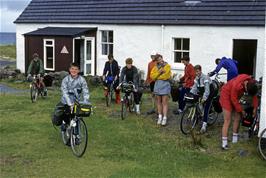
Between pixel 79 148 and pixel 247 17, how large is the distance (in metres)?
12.3

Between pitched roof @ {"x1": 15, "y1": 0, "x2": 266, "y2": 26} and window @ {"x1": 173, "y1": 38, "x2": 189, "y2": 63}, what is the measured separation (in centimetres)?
91

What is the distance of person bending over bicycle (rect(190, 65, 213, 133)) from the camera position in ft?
35.7

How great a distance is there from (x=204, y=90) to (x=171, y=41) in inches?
412

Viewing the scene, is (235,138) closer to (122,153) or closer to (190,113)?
(190,113)

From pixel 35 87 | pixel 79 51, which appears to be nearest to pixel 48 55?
pixel 79 51

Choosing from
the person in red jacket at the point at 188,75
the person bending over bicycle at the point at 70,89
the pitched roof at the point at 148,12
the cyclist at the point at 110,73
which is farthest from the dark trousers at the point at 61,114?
the pitched roof at the point at 148,12

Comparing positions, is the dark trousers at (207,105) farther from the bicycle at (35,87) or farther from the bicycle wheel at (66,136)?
the bicycle at (35,87)

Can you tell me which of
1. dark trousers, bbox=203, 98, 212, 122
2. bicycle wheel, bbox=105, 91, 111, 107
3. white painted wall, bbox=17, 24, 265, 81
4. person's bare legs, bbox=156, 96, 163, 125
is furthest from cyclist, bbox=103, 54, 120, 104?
white painted wall, bbox=17, 24, 265, 81

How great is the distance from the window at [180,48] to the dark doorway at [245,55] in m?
2.31

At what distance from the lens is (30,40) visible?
1013 inches

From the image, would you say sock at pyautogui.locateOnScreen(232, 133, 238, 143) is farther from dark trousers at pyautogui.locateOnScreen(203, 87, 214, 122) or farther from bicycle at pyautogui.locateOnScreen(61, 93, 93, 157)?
bicycle at pyautogui.locateOnScreen(61, 93, 93, 157)

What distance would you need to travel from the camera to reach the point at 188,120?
1120 cm

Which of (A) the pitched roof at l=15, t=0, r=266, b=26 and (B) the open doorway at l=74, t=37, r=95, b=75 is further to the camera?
(B) the open doorway at l=74, t=37, r=95, b=75

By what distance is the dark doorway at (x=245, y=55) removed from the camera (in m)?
21.1
